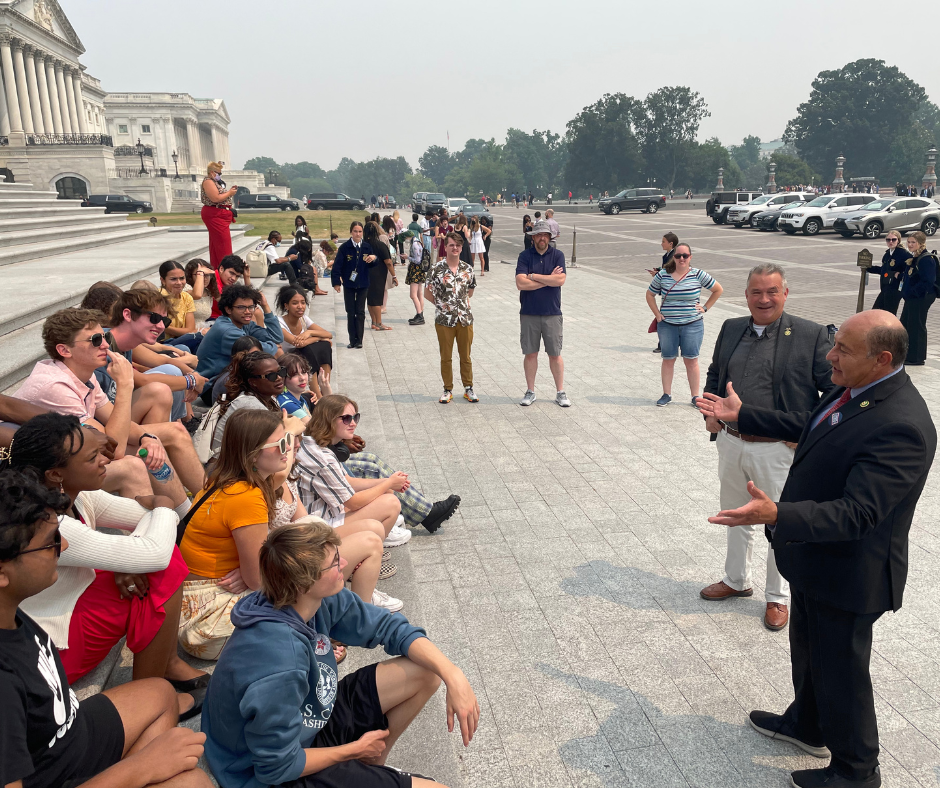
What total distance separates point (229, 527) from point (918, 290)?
10582mm

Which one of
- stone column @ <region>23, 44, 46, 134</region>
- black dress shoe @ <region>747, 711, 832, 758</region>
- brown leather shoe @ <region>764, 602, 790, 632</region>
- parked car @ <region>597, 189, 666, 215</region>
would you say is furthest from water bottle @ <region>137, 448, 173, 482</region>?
stone column @ <region>23, 44, 46, 134</region>

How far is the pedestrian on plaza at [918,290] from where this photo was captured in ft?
34.3

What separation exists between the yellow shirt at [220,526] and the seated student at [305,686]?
0.85 metres

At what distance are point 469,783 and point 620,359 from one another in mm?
8745

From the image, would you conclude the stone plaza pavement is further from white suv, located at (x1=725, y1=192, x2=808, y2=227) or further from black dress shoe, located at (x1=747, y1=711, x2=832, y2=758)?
white suv, located at (x1=725, y1=192, x2=808, y2=227)

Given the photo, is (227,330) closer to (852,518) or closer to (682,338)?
(852,518)

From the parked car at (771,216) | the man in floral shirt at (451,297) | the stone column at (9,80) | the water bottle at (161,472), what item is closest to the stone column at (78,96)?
the stone column at (9,80)

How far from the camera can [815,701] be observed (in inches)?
133

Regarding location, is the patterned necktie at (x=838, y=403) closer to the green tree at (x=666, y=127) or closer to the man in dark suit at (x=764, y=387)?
the man in dark suit at (x=764, y=387)

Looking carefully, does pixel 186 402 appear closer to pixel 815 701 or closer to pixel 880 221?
pixel 815 701

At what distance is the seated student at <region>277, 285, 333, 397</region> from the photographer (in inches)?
322

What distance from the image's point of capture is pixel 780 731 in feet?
11.5

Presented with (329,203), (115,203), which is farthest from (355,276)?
(329,203)

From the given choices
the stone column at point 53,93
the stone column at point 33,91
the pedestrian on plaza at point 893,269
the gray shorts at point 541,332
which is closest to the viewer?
the gray shorts at point 541,332
